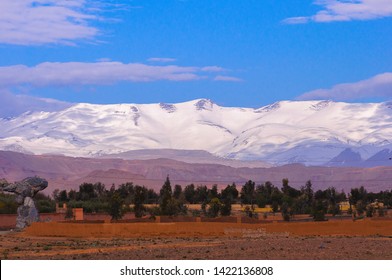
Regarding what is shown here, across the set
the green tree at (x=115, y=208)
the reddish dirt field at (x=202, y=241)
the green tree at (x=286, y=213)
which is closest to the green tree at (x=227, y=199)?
the green tree at (x=286, y=213)

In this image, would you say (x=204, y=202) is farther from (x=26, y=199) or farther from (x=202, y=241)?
(x=202, y=241)

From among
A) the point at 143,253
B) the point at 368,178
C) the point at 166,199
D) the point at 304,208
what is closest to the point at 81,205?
the point at 166,199

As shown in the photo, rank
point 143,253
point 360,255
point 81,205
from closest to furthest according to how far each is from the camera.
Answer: point 360,255 → point 143,253 → point 81,205

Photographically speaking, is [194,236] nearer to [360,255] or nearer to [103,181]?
[360,255]

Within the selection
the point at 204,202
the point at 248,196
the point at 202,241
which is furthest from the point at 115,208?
the point at 248,196

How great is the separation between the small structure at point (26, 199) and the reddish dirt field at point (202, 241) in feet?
11.0

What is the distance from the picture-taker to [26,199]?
61406 millimetres

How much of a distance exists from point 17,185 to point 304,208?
4546 centimetres

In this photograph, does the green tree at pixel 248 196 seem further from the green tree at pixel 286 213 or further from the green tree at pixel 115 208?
the green tree at pixel 115 208

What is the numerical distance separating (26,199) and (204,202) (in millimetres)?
53256

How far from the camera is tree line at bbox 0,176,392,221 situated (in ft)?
275

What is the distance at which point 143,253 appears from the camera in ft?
121

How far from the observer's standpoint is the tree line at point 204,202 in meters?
83.8

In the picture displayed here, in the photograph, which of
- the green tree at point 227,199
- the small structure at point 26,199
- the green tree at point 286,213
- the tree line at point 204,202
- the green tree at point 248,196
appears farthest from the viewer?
the green tree at point 248,196
